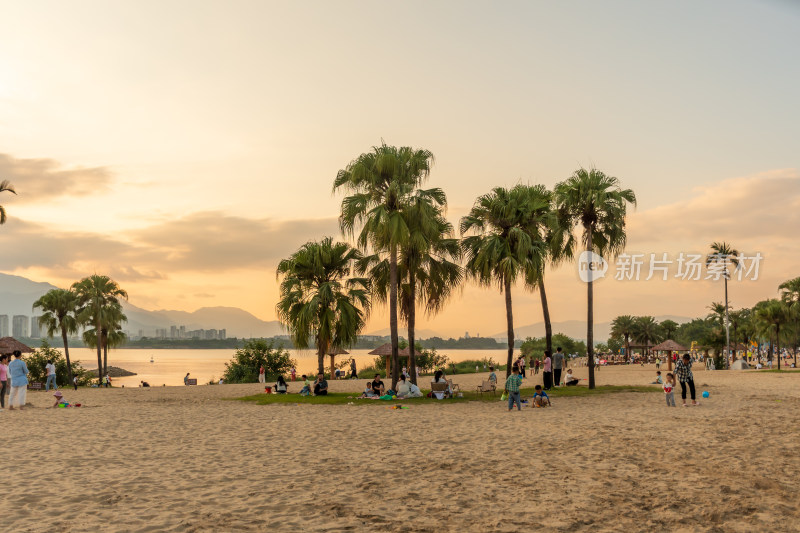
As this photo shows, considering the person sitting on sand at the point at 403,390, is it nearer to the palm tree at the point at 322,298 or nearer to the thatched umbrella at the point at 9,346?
the palm tree at the point at 322,298

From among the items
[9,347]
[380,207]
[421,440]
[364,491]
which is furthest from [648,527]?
[9,347]

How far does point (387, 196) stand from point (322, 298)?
919 centimetres

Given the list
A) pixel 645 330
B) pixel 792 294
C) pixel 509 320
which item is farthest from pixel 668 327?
pixel 509 320

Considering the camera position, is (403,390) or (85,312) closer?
(403,390)

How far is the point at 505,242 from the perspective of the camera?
28.8 meters

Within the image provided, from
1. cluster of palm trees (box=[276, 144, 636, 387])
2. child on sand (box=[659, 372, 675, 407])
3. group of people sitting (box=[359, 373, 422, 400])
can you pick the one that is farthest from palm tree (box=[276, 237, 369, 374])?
child on sand (box=[659, 372, 675, 407])

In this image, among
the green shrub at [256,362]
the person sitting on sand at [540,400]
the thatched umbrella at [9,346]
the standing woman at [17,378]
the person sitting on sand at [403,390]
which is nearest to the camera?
the standing woman at [17,378]

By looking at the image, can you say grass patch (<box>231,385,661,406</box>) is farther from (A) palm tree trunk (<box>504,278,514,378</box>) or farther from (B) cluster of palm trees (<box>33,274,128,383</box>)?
(B) cluster of palm trees (<box>33,274,128,383</box>)

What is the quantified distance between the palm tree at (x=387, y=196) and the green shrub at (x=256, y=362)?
22.9 m

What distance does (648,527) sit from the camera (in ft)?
24.1

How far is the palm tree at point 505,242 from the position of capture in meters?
28.2

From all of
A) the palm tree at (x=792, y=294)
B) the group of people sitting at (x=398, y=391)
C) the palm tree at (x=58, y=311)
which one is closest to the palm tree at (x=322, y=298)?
the group of people sitting at (x=398, y=391)

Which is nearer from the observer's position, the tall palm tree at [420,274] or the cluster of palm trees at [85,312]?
the tall palm tree at [420,274]

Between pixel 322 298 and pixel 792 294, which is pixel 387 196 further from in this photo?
pixel 792 294
